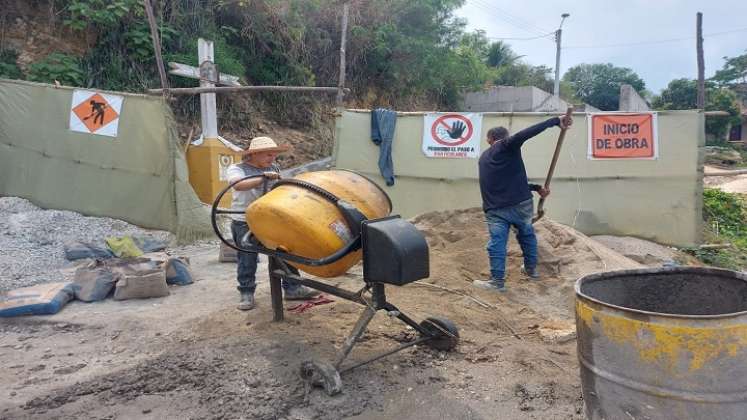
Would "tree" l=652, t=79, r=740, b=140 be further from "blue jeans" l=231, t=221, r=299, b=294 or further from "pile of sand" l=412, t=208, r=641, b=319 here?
"blue jeans" l=231, t=221, r=299, b=294

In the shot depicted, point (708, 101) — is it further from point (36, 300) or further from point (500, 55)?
point (36, 300)

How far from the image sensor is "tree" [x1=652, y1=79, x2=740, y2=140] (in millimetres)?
27172

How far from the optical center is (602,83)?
42969 mm

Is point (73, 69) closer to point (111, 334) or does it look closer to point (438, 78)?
point (111, 334)

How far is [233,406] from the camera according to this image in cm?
269

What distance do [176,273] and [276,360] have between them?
235cm

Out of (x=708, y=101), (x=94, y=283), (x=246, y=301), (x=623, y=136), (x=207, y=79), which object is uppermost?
(x=708, y=101)

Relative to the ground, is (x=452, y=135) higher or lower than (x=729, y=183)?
higher

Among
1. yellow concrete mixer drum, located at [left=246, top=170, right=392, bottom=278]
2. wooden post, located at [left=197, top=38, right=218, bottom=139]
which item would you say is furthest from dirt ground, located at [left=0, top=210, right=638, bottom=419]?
wooden post, located at [left=197, top=38, right=218, bottom=139]

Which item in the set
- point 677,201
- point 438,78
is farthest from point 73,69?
point 438,78

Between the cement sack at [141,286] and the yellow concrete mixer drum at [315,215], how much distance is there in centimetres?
193

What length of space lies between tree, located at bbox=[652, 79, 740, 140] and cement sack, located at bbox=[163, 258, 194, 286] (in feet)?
92.7

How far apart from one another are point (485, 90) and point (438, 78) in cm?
578

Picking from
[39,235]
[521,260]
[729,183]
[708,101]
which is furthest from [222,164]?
[708,101]
